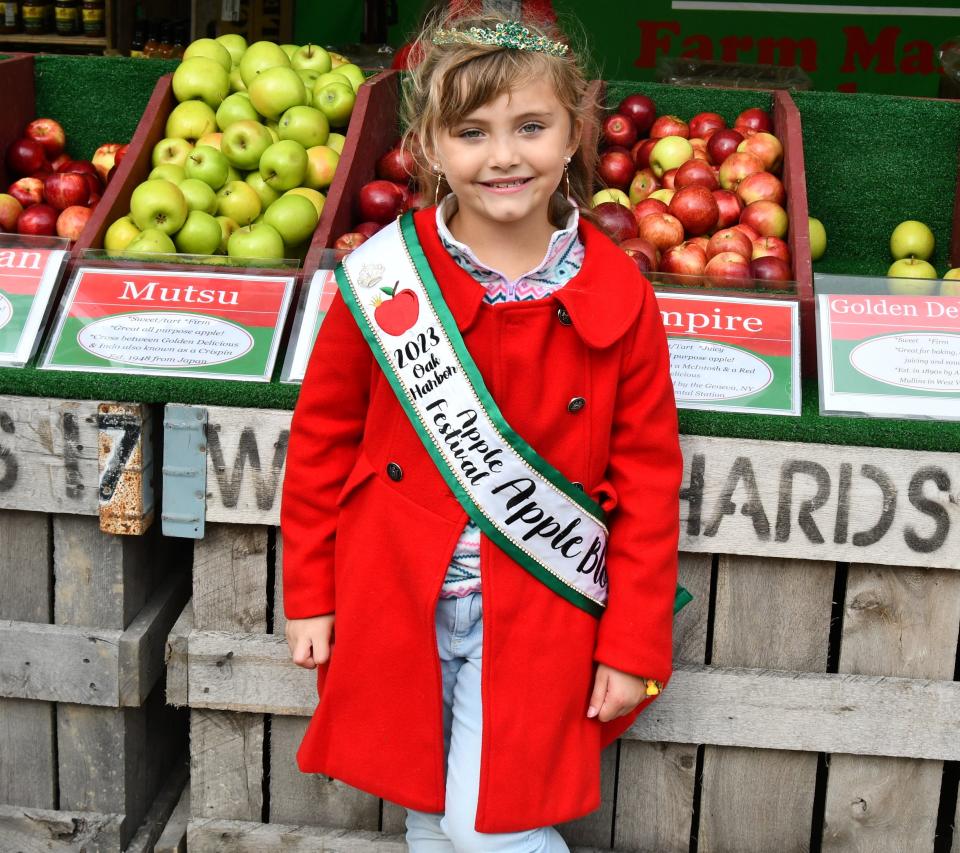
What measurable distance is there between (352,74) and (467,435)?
6.61 ft

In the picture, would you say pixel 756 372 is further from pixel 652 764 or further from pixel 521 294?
pixel 652 764

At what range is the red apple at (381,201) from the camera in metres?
2.81

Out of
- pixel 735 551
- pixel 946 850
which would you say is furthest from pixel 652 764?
pixel 946 850

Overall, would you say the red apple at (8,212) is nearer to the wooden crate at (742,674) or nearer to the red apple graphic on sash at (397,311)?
the wooden crate at (742,674)

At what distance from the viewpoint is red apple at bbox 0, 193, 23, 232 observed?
294 cm

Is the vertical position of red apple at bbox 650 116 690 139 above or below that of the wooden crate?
above

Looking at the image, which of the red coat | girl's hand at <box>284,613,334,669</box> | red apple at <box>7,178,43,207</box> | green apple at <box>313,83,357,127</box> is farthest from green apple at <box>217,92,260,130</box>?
girl's hand at <box>284,613,334,669</box>

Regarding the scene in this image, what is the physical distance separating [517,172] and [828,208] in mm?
1875

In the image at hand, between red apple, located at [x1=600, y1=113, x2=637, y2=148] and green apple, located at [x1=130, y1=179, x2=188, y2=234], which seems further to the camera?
red apple, located at [x1=600, y1=113, x2=637, y2=148]

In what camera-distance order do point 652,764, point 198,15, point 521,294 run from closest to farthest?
point 521,294 < point 652,764 < point 198,15

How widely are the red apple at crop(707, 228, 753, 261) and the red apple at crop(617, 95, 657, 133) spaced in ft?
2.25

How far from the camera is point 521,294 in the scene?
173 cm

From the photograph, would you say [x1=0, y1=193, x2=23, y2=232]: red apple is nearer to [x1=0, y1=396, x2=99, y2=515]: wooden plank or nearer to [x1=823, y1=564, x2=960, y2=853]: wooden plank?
[x1=0, y1=396, x2=99, y2=515]: wooden plank

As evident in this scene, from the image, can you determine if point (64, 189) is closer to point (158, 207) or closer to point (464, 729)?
point (158, 207)
